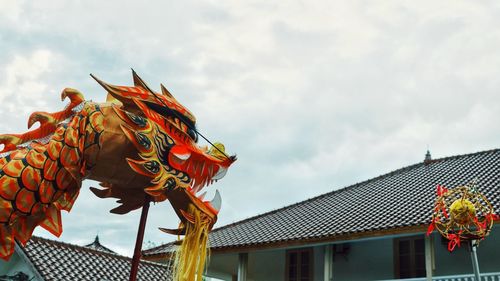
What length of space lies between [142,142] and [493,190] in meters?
9.89

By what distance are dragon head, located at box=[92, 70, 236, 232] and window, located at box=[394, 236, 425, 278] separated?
25.1ft

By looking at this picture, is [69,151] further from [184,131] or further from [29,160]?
[184,131]

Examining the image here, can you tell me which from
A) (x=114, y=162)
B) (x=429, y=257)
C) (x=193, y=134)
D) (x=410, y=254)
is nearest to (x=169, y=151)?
(x=193, y=134)

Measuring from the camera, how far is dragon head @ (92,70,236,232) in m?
7.52

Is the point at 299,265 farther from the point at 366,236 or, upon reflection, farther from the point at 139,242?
the point at 139,242

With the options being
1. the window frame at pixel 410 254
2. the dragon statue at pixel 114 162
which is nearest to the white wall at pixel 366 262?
the window frame at pixel 410 254

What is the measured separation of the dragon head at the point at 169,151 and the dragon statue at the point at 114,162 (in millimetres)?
13

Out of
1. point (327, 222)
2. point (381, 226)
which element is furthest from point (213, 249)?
point (381, 226)

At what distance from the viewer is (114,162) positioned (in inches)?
297

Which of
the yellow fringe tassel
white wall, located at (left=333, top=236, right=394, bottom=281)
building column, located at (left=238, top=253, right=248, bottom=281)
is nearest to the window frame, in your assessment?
white wall, located at (left=333, top=236, right=394, bottom=281)

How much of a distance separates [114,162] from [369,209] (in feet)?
31.5

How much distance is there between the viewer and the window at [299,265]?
1623cm

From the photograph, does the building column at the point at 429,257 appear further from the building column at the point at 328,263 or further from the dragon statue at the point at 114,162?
the dragon statue at the point at 114,162

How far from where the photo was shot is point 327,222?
611 inches
